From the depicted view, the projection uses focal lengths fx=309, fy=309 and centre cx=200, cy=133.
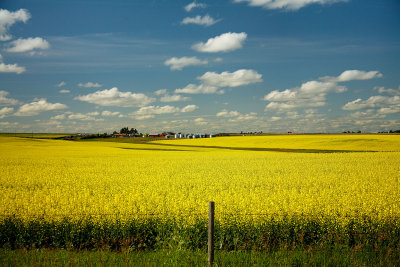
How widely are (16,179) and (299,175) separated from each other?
16.3 m

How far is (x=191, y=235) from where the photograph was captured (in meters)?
8.00

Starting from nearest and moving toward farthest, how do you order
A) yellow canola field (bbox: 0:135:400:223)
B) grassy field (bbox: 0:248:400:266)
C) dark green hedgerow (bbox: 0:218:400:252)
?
grassy field (bbox: 0:248:400:266), dark green hedgerow (bbox: 0:218:400:252), yellow canola field (bbox: 0:135:400:223)

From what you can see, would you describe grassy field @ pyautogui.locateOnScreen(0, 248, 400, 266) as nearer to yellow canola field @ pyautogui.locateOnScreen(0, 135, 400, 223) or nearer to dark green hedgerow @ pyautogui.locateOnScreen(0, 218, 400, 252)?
dark green hedgerow @ pyautogui.locateOnScreen(0, 218, 400, 252)

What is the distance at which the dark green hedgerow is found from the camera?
788 centimetres

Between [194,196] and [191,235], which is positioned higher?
[194,196]

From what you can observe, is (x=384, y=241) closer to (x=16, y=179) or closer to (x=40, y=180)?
(x=40, y=180)

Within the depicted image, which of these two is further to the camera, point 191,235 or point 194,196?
point 194,196

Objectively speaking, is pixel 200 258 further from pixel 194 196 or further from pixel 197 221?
pixel 194 196

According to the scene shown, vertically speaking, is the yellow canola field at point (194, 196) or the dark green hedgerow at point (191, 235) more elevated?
the yellow canola field at point (194, 196)

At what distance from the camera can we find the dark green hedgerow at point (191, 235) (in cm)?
788

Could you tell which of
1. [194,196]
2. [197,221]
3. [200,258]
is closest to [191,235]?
[197,221]

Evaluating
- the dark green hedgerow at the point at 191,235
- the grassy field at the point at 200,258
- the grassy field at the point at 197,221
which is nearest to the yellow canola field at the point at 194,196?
the grassy field at the point at 197,221

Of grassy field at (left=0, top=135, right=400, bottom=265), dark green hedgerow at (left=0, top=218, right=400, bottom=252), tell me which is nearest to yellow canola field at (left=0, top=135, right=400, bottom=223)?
grassy field at (left=0, top=135, right=400, bottom=265)

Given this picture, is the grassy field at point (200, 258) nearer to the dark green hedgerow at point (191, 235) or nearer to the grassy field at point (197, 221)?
the grassy field at point (197, 221)
